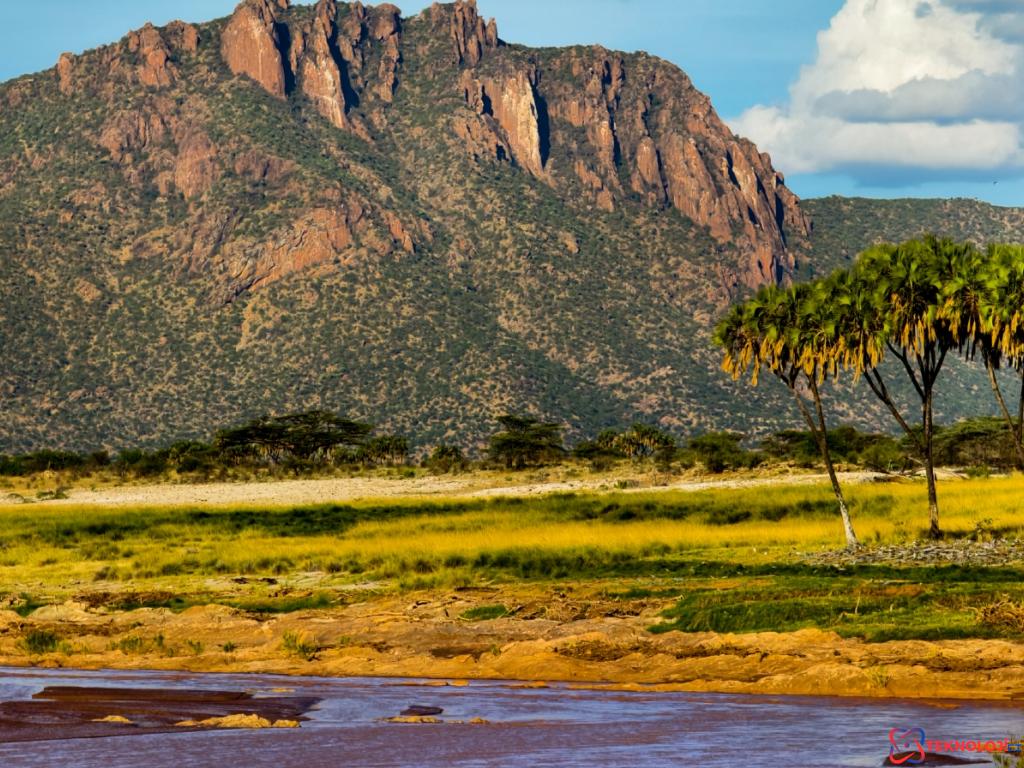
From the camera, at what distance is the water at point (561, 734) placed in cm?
1393

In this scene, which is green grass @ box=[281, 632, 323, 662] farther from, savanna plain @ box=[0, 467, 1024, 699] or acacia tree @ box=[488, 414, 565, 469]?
acacia tree @ box=[488, 414, 565, 469]

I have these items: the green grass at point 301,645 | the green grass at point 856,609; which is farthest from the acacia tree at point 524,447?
the green grass at point 301,645

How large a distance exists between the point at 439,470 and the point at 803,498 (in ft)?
182

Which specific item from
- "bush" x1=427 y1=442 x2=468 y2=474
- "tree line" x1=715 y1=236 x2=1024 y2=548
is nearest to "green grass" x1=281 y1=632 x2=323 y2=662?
"tree line" x1=715 y1=236 x2=1024 y2=548

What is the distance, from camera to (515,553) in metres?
41.2

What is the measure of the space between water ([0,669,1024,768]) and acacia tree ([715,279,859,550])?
81.1ft

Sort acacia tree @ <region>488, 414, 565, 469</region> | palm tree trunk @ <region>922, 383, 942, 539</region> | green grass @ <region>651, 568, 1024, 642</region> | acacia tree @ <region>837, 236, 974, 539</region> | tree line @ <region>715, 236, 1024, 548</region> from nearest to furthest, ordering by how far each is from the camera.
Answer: green grass @ <region>651, 568, 1024, 642</region>, tree line @ <region>715, 236, 1024, 548</region>, palm tree trunk @ <region>922, 383, 942, 539</region>, acacia tree @ <region>837, 236, 974, 539</region>, acacia tree @ <region>488, 414, 565, 469</region>

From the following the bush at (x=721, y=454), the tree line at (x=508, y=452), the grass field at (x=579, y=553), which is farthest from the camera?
the tree line at (x=508, y=452)

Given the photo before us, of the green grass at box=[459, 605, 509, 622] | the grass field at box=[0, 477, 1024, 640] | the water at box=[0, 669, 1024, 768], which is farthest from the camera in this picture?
the green grass at box=[459, 605, 509, 622]

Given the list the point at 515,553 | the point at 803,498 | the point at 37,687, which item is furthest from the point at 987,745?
the point at 803,498

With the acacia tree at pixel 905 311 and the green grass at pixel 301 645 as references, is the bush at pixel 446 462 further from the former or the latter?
the green grass at pixel 301 645

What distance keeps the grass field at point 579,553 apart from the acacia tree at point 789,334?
204 inches

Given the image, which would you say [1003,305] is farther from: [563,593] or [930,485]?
[563,593]

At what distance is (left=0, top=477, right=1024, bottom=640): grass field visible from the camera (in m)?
26.3
